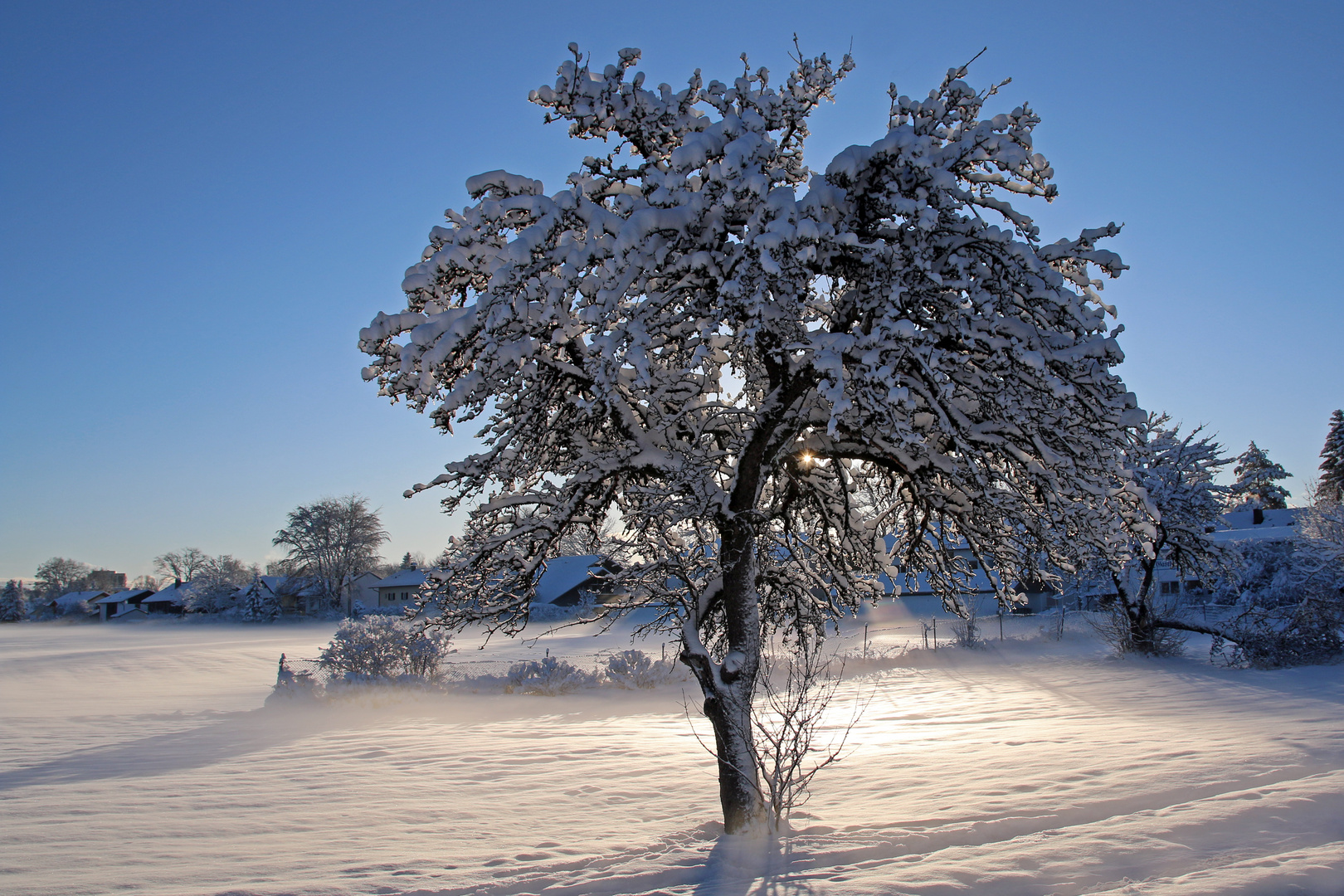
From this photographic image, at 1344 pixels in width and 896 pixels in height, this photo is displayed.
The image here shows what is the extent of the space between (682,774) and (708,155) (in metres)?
8.80

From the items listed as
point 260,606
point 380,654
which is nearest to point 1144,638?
point 380,654

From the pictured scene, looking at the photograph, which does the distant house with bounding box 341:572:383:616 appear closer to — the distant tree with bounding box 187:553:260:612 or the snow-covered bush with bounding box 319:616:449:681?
the distant tree with bounding box 187:553:260:612

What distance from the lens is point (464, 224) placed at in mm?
6477

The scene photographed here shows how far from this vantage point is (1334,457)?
5341 cm

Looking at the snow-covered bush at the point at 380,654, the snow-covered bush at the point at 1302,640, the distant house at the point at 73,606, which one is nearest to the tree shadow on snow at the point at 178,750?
the snow-covered bush at the point at 380,654

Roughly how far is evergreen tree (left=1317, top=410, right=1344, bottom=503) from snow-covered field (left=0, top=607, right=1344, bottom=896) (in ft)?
144

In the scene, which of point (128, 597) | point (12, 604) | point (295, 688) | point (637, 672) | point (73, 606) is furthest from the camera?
point (73, 606)

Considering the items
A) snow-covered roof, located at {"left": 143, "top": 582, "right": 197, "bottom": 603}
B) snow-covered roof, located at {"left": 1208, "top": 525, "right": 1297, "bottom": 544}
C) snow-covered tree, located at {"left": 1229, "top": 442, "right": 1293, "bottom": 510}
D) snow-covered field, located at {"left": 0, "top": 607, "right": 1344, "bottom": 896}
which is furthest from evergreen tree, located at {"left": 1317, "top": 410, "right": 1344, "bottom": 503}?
snow-covered roof, located at {"left": 143, "top": 582, "right": 197, "bottom": 603}

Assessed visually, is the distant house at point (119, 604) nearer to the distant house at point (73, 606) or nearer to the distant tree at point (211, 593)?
the distant house at point (73, 606)

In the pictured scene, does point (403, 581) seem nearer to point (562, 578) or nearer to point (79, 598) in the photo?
point (562, 578)

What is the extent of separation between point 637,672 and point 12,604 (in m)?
99.1

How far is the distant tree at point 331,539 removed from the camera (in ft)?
231

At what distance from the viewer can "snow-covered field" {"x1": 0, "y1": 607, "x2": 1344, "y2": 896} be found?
613cm

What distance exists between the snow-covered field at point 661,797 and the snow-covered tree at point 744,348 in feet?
5.63
